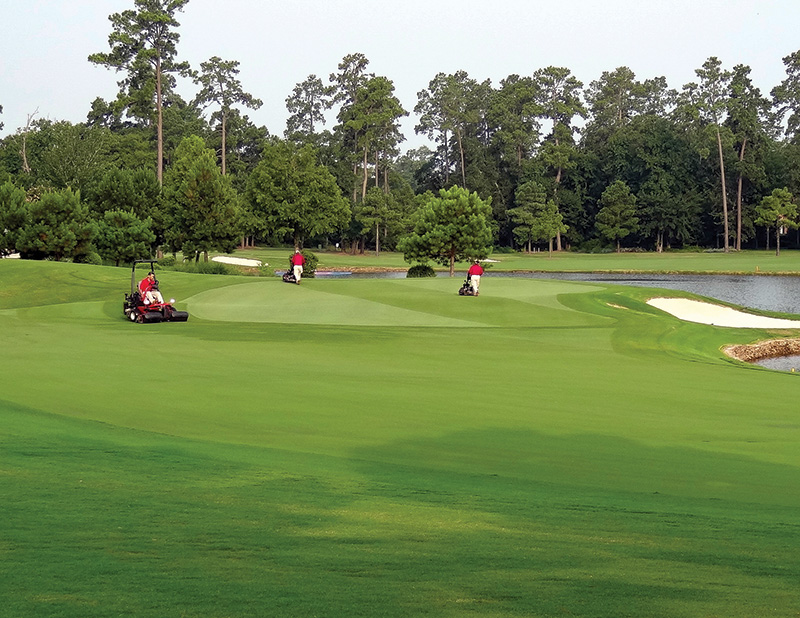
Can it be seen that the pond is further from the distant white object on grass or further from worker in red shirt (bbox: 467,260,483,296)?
worker in red shirt (bbox: 467,260,483,296)

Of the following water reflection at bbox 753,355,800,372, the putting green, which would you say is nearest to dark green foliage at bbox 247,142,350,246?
the putting green

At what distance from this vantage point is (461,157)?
459ft

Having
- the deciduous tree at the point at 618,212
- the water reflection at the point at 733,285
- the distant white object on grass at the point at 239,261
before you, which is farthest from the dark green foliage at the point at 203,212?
the deciduous tree at the point at 618,212

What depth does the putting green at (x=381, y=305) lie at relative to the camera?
33.7 meters

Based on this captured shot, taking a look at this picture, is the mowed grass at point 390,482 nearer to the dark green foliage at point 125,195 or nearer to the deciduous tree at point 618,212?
the dark green foliage at point 125,195

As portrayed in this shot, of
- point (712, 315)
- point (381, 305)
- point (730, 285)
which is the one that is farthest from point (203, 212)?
point (730, 285)

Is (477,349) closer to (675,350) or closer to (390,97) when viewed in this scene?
(675,350)

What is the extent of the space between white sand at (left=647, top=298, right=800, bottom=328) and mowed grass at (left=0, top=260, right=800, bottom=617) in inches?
633

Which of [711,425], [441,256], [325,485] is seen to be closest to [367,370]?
[711,425]

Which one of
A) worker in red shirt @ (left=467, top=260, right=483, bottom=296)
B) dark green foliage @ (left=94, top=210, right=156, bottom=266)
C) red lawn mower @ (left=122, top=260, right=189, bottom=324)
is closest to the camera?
red lawn mower @ (left=122, top=260, right=189, bottom=324)

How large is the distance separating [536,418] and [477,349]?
10960 mm

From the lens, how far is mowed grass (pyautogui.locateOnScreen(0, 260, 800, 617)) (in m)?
5.49

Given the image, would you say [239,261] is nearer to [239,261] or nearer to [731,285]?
[239,261]

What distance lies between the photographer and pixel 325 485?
8867mm
